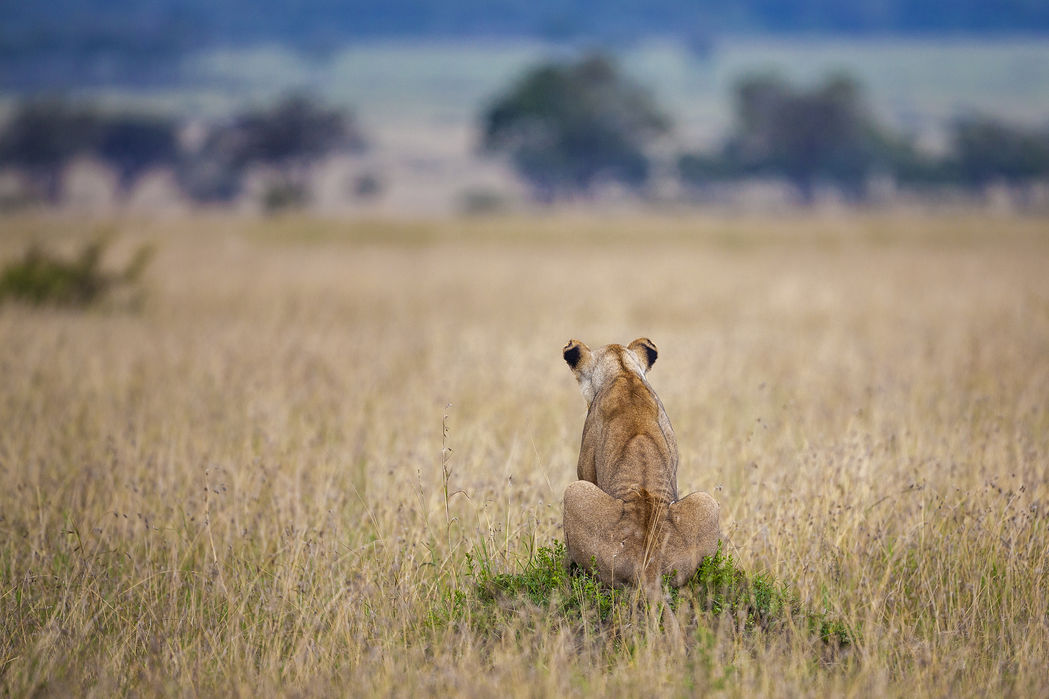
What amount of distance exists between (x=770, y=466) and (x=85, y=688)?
4.70 meters

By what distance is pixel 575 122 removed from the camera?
75875 mm

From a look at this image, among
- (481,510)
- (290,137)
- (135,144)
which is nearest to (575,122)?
(290,137)

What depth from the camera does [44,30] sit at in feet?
636

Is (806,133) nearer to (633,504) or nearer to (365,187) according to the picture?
(365,187)

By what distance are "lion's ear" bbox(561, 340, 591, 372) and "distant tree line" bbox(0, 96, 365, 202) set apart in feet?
188

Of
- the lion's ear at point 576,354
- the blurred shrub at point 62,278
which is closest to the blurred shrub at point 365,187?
the blurred shrub at point 62,278

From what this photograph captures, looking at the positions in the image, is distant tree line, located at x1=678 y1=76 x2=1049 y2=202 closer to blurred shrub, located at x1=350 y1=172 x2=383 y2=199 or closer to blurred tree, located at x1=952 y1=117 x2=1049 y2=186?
blurred tree, located at x1=952 y1=117 x2=1049 y2=186

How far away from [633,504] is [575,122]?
2904 inches

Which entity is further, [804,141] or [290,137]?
[804,141]

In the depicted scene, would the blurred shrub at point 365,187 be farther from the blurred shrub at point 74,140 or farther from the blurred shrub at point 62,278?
the blurred shrub at point 62,278

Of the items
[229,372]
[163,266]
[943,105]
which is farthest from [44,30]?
[229,372]

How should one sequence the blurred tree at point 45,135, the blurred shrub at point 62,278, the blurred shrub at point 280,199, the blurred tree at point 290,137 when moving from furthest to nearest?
the blurred tree at point 45,135
the blurred tree at point 290,137
the blurred shrub at point 280,199
the blurred shrub at point 62,278

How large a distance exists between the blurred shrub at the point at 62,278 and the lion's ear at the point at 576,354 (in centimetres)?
1426

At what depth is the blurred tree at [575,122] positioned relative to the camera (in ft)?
249
